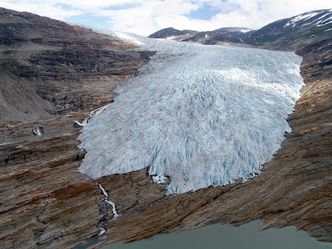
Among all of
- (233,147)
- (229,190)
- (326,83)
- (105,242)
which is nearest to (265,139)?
(233,147)

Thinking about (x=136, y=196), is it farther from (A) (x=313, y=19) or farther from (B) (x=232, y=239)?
(A) (x=313, y=19)

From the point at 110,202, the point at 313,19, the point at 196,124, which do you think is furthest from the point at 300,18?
the point at 110,202

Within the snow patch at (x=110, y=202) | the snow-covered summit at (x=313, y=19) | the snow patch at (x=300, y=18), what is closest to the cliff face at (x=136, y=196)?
the snow patch at (x=110, y=202)

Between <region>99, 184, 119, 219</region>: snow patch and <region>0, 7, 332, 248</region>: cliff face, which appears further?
<region>99, 184, 119, 219</region>: snow patch

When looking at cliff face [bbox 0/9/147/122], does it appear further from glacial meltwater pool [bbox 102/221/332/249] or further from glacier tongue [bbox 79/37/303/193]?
glacial meltwater pool [bbox 102/221/332/249]

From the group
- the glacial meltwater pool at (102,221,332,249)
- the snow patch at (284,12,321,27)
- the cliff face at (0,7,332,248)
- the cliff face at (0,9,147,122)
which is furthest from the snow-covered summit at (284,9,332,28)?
the glacial meltwater pool at (102,221,332,249)

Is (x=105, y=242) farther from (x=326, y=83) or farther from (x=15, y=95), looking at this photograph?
(x=326, y=83)

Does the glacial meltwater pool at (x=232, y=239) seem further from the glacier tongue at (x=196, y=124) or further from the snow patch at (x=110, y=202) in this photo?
the glacier tongue at (x=196, y=124)
